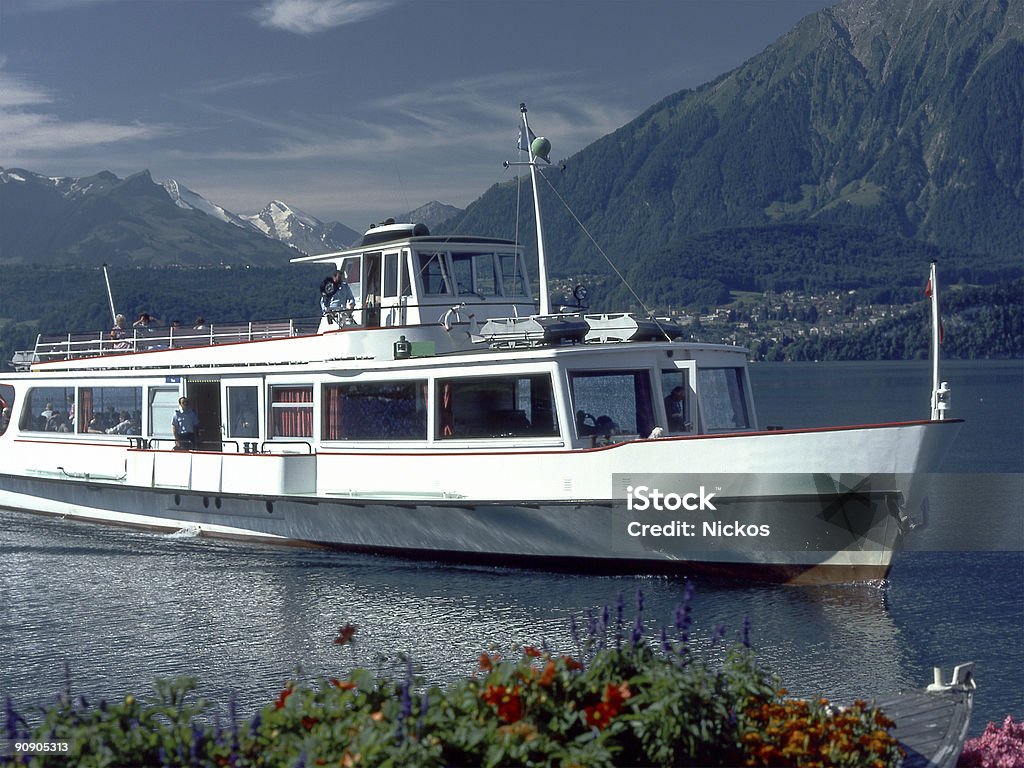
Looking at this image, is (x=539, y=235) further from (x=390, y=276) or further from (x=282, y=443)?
(x=282, y=443)

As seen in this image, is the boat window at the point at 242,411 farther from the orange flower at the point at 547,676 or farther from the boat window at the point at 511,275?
the orange flower at the point at 547,676

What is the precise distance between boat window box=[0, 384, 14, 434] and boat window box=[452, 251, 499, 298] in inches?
476

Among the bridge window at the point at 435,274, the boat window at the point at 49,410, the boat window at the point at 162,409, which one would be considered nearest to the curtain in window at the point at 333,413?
the bridge window at the point at 435,274

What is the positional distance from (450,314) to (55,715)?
15.1m

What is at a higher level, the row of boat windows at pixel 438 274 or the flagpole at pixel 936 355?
the row of boat windows at pixel 438 274

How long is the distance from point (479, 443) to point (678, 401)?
331 centimetres

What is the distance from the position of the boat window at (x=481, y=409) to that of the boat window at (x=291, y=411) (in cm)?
315

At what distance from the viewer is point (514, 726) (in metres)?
6.00

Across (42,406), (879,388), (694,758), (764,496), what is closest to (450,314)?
(764,496)

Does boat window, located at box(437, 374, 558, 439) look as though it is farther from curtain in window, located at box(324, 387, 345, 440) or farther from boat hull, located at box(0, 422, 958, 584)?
curtain in window, located at box(324, 387, 345, 440)

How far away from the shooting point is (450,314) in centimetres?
2069

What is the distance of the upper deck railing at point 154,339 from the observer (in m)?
22.5

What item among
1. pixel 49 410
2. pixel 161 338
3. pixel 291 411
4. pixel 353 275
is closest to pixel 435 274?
pixel 353 275

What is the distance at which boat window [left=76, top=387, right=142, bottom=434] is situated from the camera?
80.3 feet
